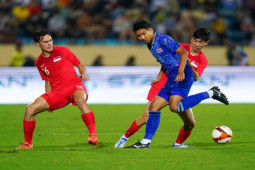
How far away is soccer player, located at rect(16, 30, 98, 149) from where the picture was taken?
26.0 ft

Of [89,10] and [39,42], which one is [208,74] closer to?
[89,10]

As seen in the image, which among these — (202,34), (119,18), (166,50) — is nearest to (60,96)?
(166,50)

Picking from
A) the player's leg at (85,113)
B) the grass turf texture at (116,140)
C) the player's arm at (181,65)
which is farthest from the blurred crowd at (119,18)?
the player's arm at (181,65)

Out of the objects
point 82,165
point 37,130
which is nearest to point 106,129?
point 37,130

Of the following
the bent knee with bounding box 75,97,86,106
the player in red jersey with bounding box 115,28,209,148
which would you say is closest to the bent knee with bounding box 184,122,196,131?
the player in red jersey with bounding box 115,28,209,148

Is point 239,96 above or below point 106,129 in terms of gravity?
above

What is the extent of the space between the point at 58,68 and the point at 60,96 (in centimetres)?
45

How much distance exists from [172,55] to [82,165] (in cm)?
210

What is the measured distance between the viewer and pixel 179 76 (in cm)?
718

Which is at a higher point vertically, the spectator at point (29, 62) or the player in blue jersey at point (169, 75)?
the spectator at point (29, 62)

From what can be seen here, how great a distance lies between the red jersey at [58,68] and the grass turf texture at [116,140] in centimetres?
93

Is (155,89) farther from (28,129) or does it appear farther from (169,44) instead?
(28,129)

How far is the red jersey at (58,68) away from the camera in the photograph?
8.32 metres

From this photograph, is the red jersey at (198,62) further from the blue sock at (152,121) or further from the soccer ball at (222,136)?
the blue sock at (152,121)
